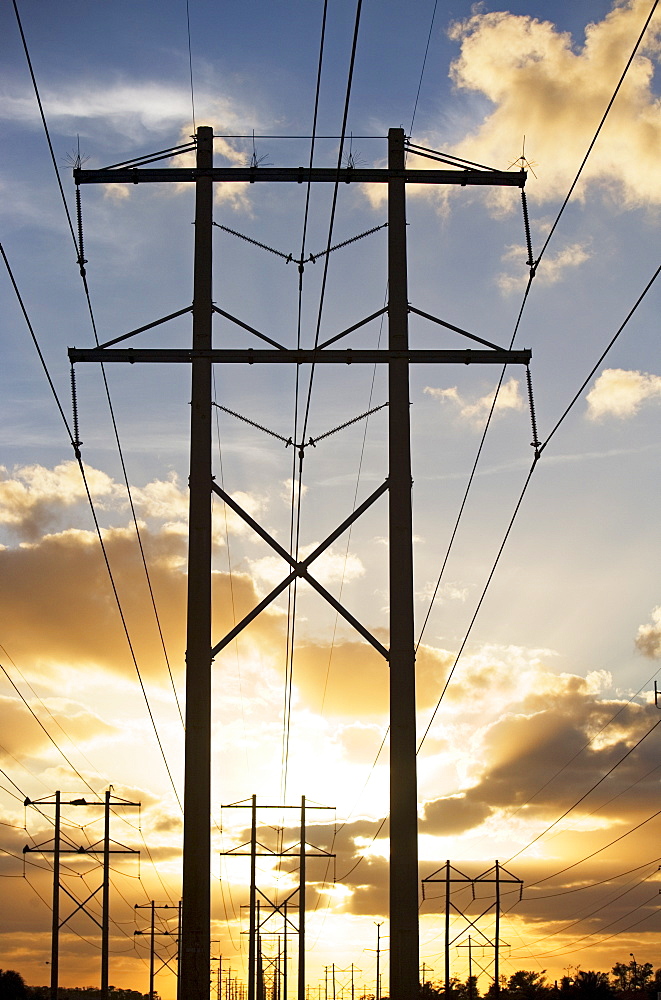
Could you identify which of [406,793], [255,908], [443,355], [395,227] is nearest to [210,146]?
[395,227]

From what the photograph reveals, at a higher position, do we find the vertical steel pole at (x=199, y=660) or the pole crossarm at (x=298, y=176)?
the pole crossarm at (x=298, y=176)

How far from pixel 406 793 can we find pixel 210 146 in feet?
37.1

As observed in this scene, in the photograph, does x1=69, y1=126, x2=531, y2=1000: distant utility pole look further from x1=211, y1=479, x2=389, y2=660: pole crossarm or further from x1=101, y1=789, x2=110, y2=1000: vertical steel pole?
x1=101, y1=789, x2=110, y2=1000: vertical steel pole

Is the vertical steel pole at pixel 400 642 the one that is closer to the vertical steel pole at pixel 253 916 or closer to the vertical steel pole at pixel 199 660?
the vertical steel pole at pixel 199 660

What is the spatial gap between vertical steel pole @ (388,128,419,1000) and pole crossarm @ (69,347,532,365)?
33 centimetres

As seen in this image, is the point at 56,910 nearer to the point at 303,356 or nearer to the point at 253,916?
the point at 253,916

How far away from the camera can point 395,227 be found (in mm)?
23125

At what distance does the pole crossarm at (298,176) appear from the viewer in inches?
910

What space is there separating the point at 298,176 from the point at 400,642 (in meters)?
7.98

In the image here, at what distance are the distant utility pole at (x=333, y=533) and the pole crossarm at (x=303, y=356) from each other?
2 centimetres

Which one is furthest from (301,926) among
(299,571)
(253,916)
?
A: (299,571)

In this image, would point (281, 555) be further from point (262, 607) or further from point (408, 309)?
point (408, 309)

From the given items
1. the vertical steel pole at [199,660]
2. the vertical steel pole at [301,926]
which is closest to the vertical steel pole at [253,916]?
the vertical steel pole at [301,926]

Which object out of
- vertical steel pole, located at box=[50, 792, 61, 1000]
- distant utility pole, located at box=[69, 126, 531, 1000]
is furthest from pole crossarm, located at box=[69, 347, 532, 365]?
vertical steel pole, located at box=[50, 792, 61, 1000]
